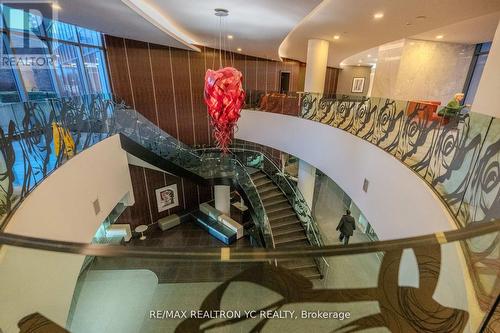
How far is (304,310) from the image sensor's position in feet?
5.00

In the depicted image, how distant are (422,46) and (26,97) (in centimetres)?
1307

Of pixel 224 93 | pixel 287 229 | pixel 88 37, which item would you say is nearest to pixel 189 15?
pixel 224 93

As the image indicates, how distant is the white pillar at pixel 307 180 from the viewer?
10352 millimetres

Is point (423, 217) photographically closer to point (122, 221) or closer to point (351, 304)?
point (351, 304)

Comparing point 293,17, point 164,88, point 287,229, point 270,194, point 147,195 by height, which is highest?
point 293,17

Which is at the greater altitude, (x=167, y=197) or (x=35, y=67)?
(x=35, y=67)

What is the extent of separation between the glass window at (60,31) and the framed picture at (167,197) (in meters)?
6.21

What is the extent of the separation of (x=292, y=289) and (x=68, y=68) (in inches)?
355

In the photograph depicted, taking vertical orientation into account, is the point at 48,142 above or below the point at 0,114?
below

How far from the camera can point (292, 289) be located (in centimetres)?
139

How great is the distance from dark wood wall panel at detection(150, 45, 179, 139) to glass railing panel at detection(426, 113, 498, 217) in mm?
9521

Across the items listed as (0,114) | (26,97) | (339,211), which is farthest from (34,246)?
(339,211)

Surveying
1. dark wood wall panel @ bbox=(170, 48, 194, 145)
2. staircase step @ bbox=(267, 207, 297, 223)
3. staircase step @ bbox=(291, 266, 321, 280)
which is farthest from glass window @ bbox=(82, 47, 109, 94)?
staircase step @ bbox=(291, 266, 321, 280)

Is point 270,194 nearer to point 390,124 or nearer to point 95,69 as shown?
point 390,124
